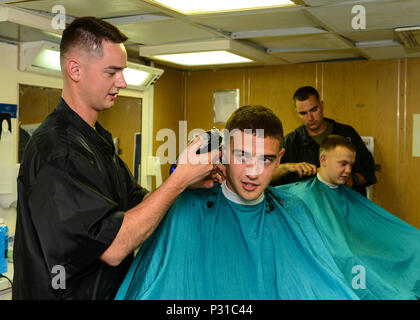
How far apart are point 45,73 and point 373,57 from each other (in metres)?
2.61

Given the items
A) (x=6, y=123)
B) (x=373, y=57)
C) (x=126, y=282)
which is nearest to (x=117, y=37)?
(x=126, y=282)

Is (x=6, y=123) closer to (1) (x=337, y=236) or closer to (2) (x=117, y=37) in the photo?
(2) (x=117, y=37)

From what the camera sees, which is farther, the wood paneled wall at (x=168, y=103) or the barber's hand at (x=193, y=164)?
the wood paneled wall at (x=168, y=103)

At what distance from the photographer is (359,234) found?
2.97 m

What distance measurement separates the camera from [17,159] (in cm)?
287

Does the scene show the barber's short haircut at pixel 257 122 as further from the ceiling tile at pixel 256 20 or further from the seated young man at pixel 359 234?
the ceiling tile at pixel 256 20

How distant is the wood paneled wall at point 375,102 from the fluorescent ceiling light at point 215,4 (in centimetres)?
191

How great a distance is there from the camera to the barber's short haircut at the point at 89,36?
5.75 feet

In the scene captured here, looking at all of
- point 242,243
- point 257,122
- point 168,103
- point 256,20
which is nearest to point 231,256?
point 242,243

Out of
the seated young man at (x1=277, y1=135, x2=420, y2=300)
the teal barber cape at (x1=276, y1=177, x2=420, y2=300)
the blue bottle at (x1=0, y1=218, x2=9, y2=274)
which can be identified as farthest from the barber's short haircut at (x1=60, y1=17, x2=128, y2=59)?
the teal barber cape at (x1=276, y1=177, x2=420, y2=300)

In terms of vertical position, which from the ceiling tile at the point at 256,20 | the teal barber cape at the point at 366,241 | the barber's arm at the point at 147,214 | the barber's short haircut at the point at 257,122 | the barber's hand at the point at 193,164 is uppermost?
the ceiling tile at the point at 256,20

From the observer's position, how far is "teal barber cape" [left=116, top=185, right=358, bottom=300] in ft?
5.59

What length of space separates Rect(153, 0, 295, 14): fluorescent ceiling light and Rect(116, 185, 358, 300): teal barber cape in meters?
1.00

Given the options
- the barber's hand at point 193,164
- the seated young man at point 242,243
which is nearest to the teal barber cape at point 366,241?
the seated young man at point 242,243
